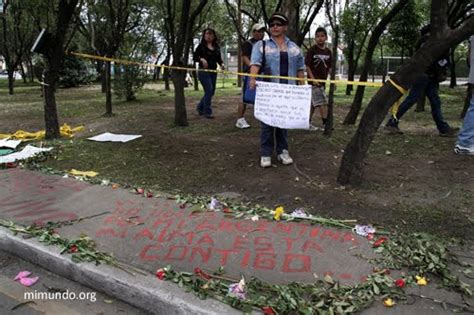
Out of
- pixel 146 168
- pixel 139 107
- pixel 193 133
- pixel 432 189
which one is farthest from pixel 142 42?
pixel 432 189

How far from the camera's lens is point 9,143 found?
7656 mm

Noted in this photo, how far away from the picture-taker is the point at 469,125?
5.78 meters

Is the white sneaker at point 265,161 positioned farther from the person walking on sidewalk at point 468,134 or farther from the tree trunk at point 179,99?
the tree trunk at point 179,99

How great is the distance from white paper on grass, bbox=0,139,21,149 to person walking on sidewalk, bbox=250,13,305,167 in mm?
4164

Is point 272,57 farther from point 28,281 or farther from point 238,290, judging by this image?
point 28,281

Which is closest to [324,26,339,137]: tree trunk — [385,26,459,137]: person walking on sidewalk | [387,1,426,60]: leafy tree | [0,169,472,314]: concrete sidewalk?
[385,26,459,137]: person walking on sidewalk

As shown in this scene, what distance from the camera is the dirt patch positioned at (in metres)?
4.40

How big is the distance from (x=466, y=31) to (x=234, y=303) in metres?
3.22

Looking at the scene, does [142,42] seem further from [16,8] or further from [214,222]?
[214,222]

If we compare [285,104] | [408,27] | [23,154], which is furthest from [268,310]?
[408,27]

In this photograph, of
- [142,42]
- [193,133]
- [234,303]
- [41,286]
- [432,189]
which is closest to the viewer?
[234,303]

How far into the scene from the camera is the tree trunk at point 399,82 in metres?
4.50

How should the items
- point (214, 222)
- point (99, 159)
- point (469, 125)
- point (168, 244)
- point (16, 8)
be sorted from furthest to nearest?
point (16, 8)
point (99, 159)
point (469, 125)
point (214, 222)
point (168, 244)

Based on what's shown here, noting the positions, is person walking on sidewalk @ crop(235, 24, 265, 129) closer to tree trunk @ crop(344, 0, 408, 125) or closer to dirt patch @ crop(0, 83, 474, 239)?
dirt patch @ crop(0, 83, 474, 239)
